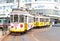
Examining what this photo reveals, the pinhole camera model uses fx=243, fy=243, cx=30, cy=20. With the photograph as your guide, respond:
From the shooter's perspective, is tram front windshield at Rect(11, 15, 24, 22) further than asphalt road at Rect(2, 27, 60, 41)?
Yes

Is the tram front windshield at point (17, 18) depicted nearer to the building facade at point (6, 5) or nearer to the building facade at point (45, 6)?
the building facade at point (45, 6)

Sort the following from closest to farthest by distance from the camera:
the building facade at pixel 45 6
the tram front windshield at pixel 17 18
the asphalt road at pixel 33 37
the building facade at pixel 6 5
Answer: the asphalt road at pixel 33 37 → the tram front windshield at pixel 17 18 → the building facade at pixel 45 6 → the building facade at pixel 6 5

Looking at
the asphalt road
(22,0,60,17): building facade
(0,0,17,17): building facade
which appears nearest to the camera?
the asphalt road

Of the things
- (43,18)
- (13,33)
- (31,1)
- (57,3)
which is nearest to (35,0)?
(31,1)

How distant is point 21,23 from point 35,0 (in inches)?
2560

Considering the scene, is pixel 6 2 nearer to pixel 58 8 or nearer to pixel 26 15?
pixel 58 8

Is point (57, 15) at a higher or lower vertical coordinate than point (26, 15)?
lower

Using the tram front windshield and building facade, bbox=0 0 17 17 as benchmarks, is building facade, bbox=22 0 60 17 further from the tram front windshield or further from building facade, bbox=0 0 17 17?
the tram front windshield

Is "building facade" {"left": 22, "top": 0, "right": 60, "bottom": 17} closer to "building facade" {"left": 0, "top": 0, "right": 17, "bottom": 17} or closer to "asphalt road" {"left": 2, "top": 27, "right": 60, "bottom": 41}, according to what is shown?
"building facade" {"left": 0, "top": 0, "right": 17, "bottom": 17}

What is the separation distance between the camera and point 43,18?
54.4m

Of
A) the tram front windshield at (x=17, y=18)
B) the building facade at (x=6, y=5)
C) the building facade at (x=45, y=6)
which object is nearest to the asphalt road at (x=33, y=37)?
the tram front windshield at (x=17, y=18)

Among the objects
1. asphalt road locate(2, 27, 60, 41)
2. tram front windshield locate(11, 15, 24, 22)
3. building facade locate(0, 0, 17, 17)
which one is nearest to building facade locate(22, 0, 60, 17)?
building facade locate(0, 0, 17, 17)

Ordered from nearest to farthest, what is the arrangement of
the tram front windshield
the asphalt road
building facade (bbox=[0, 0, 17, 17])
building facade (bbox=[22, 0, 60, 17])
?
the asphalt road
the tram front windshield
building facade (bbox=[22, 0, 60, 17])
building facade (bbox=[0, 0, 17, 17])

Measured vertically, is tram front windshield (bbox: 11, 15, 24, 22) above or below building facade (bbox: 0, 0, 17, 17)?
above
